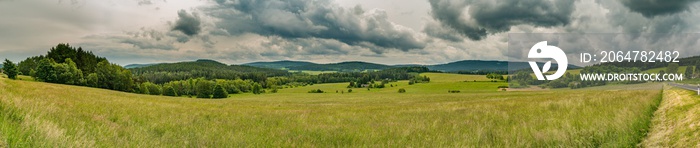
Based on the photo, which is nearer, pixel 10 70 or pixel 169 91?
pixel 10 70

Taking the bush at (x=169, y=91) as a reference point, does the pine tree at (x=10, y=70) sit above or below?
above

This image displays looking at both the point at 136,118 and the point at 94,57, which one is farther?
the point at 94,57

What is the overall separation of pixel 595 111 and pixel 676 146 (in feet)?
20.5

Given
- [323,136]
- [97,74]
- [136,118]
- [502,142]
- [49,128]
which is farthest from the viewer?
[97,74]

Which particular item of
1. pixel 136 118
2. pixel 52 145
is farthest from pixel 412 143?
pixel 136 118

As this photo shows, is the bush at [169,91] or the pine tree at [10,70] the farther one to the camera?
the bush at [169,91]

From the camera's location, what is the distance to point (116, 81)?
95.0 meters

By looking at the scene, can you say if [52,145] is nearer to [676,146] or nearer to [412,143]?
[412,143]

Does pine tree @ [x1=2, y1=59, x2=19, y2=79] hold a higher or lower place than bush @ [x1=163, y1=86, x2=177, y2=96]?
higher

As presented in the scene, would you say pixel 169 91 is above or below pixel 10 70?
below

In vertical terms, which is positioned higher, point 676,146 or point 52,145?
point 52,145

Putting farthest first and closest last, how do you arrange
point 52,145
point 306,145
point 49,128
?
point 306,145 → point 49,128 → point 52,145

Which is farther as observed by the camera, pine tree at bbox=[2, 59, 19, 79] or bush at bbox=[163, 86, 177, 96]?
bush at bbox=[163, 86, 177, 96]

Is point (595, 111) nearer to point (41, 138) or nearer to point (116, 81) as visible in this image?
point (41, 138)
